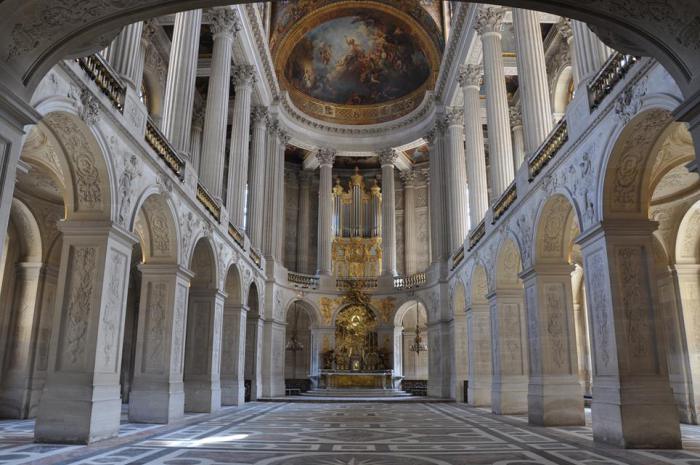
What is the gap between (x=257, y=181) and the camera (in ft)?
80.6

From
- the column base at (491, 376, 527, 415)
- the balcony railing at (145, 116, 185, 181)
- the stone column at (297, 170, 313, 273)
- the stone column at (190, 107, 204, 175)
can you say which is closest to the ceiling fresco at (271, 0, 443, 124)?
the stone column at (297, 170, 313, 273)

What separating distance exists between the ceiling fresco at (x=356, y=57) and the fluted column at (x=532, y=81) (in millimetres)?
13296

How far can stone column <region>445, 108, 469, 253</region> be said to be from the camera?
24266 mm

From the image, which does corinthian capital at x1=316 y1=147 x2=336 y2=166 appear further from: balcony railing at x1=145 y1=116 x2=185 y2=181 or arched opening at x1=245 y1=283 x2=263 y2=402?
balcony railing at x1=145 y1=116 x2=185 y2=181

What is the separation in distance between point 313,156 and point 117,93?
74.7 ft

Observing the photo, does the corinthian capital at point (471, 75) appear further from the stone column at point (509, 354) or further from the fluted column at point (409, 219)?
the fluted column at point (409, 219)

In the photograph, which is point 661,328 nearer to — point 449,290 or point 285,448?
point 285,448

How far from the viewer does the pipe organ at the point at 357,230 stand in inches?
1222

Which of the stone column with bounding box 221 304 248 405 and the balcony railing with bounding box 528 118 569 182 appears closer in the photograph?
the balcony railing with bounding box 528 118 569 182

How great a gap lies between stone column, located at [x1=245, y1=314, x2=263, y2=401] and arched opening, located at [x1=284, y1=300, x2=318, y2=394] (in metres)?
6.38

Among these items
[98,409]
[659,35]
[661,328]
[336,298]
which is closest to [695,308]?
[661,328]

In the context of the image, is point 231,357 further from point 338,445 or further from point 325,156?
point 325,156

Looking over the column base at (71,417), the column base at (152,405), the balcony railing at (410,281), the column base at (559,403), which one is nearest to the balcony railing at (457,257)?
the balcony railing at (410,281)

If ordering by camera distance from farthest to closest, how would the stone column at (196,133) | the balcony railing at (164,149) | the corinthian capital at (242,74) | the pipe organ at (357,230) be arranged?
the pipe organ at (357,230) < the stone column at (196,133) < the corinthian capital at (242,74) < the balcony railing at (164,149)
